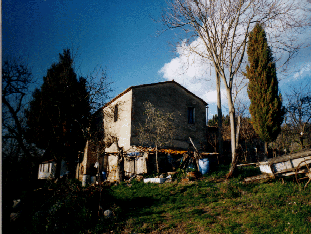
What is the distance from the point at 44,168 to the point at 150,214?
2369 centimetres

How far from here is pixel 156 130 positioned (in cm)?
1593

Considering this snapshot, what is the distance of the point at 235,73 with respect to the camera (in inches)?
468

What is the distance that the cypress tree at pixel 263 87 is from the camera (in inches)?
536

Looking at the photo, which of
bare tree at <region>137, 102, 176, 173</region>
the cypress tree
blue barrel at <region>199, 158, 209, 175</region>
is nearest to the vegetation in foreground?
blue barrel at <region>199, 158, 209, 175</region>

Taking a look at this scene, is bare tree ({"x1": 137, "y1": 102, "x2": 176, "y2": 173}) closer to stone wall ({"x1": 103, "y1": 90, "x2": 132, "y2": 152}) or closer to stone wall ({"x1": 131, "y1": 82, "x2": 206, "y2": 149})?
stone wall ({"x1": 131, "y1": 82, "x2": 206, "y2": 149})

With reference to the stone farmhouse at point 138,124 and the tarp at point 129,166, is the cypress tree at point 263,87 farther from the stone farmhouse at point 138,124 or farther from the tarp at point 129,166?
the tarp at point 129,166

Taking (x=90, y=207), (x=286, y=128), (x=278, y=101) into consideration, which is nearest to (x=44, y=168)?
(x=90, y=207)

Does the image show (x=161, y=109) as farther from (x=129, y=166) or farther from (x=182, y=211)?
(x=182, y=211)

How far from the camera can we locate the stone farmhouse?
1558 cm

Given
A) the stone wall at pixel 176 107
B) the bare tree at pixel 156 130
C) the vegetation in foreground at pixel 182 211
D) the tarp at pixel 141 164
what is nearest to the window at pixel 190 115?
the stone wall at pixel 176 107

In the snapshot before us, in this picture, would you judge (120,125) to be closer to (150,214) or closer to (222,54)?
(222,54)

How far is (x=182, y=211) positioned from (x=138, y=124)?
10.5 meters

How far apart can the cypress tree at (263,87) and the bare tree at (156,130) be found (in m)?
6.07

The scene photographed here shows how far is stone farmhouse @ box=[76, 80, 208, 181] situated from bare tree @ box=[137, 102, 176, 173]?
465mm
